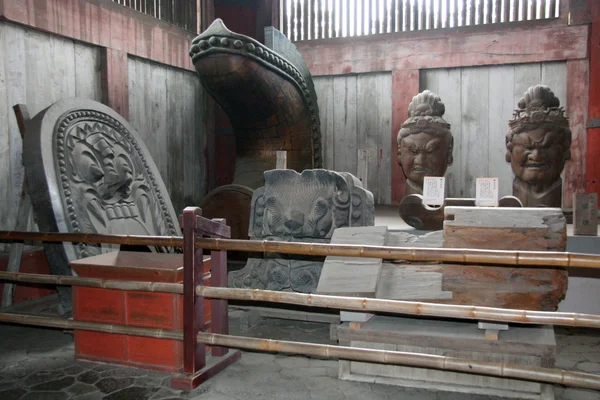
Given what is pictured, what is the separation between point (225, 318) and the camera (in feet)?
8.38

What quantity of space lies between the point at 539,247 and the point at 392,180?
3.66m

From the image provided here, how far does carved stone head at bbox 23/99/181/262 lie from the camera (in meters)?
3.35

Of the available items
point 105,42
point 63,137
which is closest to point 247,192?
point 63,137

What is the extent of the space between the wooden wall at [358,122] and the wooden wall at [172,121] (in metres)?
1.52

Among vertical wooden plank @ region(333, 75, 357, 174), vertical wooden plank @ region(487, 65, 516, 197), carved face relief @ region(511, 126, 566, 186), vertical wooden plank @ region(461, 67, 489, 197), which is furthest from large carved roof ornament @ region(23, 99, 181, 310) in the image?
vertical wooden plank @ region(487, 65, 516, 197)

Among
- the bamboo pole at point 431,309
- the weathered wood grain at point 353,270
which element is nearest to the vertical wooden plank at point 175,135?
the weathered wood grain at point 353,270

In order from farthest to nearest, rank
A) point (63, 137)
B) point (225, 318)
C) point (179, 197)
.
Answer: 1. point (179, 197)
2. point (63, 137)
3. point (225, 318)

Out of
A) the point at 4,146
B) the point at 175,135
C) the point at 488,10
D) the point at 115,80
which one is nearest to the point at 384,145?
the point at 488,10

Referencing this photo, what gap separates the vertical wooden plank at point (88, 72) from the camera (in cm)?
448

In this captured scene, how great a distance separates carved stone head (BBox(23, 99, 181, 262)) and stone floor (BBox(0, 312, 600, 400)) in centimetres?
72

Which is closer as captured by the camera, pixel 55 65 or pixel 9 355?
pixel 9 355

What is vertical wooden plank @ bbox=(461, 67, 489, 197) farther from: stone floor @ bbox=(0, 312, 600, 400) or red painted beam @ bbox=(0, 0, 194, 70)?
red painted beam @ bbox=(0, 0, 194, 70)

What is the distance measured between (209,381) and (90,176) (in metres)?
2.05

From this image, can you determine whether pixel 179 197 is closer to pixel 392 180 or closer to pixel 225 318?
pixel 392 180
